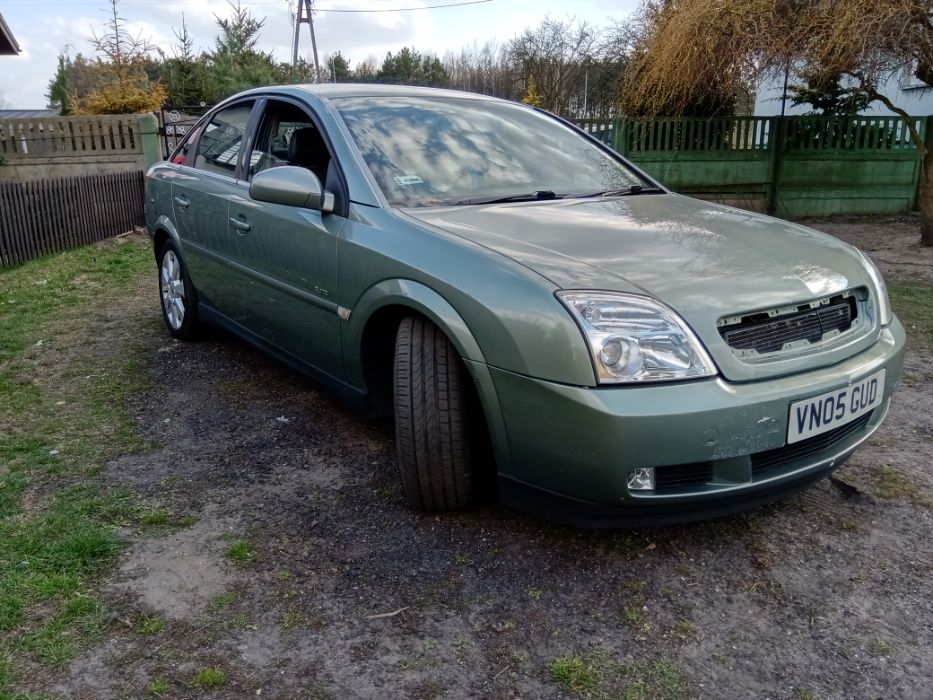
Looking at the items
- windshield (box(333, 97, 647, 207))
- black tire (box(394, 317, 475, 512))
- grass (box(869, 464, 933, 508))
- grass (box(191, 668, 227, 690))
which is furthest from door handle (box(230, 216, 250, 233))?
grass (box(869, 464, 933, 508))

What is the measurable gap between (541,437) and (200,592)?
1190 millimetres

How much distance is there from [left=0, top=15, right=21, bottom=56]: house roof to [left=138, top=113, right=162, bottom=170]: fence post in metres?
10.1

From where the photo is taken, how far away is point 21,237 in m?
8.70

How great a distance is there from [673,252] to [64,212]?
8791 mm

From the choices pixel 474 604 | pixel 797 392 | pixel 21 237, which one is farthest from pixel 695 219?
pixel 21 237

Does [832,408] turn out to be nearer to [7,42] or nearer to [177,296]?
[177,296]

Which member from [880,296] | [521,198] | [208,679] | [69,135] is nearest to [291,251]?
[521,198]

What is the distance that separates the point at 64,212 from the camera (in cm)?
938

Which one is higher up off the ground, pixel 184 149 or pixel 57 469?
pixel 184 149

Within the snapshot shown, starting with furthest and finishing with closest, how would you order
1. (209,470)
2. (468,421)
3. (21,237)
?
(21,237)
(209,470)
(468,421)

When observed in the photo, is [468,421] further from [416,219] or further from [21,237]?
[21,237]

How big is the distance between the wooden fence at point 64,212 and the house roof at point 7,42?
11.0 m

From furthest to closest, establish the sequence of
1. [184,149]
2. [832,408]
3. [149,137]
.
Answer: [149,137]
[184,149]
[832,408]

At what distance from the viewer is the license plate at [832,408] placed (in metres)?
2.35
